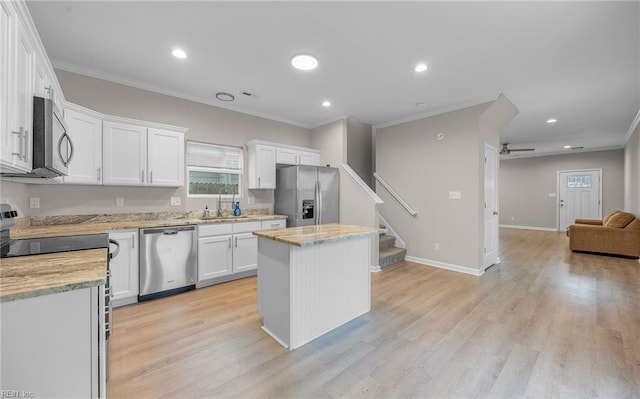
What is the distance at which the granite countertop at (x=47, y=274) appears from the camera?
3.18 feet

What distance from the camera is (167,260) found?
3188 mm

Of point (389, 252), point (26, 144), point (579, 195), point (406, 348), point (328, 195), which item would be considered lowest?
point (406, 348)

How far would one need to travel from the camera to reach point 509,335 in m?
2.36

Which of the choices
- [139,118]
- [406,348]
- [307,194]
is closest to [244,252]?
[307,194]

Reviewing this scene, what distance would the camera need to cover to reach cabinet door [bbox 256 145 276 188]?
173 inches

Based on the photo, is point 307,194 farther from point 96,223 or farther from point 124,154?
point 96,223

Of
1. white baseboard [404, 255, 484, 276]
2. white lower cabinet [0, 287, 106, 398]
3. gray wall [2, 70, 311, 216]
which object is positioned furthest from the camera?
white baseboard [404, 255, 484, 276]

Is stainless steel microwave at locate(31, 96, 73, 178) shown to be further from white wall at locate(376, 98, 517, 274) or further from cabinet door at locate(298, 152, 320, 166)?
white wall at locate(376, 98, 517, 274)

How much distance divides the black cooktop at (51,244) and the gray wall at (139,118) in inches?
33.6

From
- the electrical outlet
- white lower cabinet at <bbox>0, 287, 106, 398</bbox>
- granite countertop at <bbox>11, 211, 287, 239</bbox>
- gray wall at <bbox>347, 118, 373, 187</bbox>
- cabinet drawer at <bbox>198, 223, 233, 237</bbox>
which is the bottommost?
white lower cabinet at <bbox>0, 287, 106, 398</bbox>

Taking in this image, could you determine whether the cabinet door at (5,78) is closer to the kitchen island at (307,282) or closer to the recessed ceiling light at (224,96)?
the kitchen island at (307,282)

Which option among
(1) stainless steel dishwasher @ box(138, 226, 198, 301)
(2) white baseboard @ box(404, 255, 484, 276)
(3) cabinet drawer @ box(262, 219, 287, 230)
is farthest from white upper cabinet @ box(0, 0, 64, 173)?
(2) white baseboard @ box(404, 255, 484, 276)

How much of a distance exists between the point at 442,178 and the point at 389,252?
1.59m

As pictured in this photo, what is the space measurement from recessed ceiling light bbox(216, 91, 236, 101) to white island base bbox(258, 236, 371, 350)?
8.22ft
